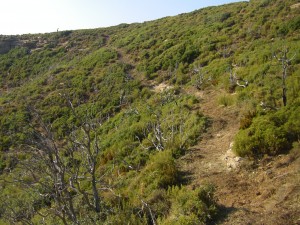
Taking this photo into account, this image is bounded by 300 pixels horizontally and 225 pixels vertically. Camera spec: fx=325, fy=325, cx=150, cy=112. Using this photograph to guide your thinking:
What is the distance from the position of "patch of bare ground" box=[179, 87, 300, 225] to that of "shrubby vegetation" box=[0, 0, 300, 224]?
13.2 inches

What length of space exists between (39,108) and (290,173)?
69.4ft

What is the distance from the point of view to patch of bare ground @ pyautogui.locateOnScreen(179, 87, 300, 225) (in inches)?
220

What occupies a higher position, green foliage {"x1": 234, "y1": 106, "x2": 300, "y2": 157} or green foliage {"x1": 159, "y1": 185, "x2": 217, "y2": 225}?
green foliage {"x1": 234, "y1": 106, "x2": 300, "y2": 157}

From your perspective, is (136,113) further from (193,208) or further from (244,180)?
(193,208)

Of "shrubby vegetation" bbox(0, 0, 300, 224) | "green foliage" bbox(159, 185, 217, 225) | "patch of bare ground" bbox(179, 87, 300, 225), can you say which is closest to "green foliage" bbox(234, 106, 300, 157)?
"shrubby vegetation" bbox(0, 0, 300, 224)

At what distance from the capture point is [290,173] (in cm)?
652

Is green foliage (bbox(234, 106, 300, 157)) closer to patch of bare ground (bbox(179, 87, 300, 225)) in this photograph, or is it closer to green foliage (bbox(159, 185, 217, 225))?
patch of bare ground (bbox(179, 87, 300, 225))

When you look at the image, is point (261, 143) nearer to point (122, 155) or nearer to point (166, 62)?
point (122, 155)

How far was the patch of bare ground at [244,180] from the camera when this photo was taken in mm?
5578

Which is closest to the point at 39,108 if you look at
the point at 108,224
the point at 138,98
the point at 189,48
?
the point at 138,98

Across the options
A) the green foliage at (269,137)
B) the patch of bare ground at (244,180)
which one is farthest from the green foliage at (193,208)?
the green foliage at (269,137)

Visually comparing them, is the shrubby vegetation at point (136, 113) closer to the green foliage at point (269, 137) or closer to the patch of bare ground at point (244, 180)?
the green foliage at point (269, 137)

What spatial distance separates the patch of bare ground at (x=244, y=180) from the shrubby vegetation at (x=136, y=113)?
34cm

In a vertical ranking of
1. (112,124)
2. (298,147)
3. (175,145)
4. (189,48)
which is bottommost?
(112,124)
